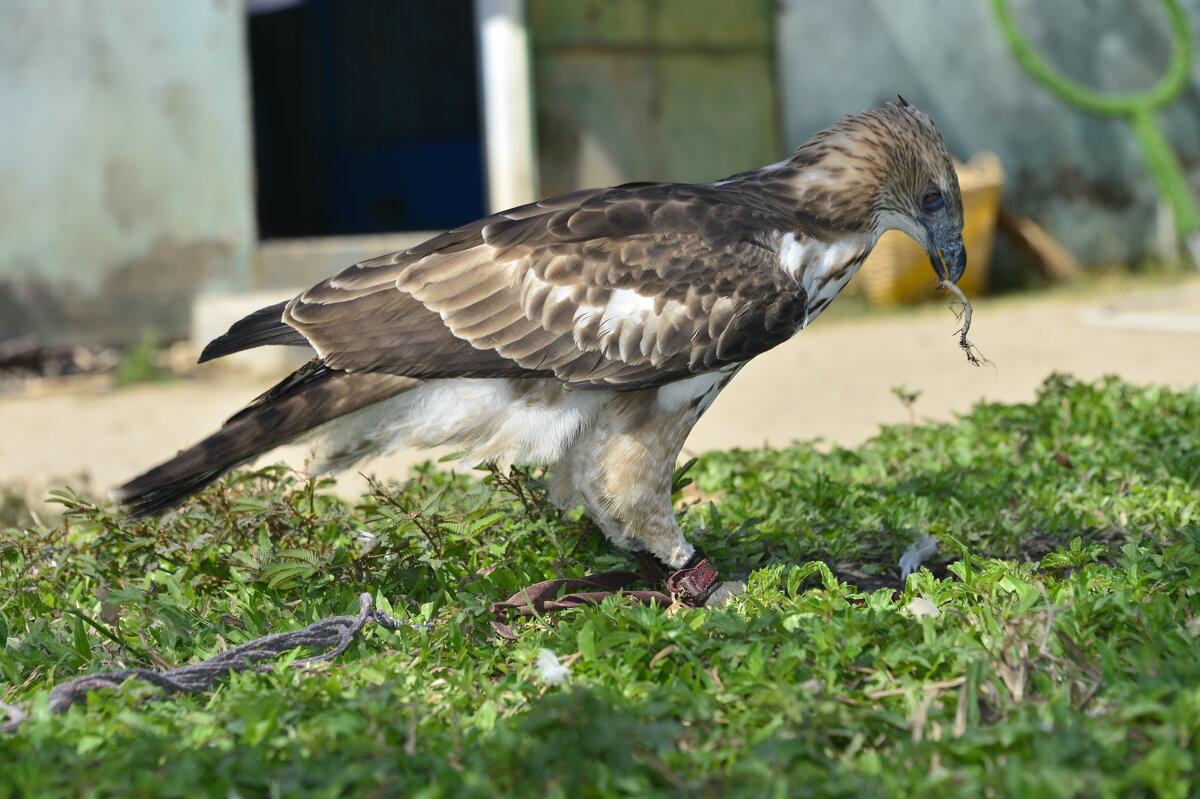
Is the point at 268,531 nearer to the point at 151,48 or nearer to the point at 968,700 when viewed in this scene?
the point at 968,700

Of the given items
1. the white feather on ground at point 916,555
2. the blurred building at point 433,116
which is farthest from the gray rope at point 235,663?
the blurred building at point 433,116

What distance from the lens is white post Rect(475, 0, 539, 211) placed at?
33.4 feet

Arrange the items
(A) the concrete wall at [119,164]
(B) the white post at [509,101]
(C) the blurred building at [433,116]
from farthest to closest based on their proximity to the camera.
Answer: (B) the white post at [509,101]
(C) the blurred building at [433,116]
(A) the concrete wall at [119,164]

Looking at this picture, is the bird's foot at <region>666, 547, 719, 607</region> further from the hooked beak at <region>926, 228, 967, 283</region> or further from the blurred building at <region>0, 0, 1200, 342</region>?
the blurred building at <region>0, 0, 1200, 342</region>

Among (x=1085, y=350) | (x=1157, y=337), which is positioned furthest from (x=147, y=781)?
(x=1157, y=337)

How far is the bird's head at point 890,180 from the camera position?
3514 mm

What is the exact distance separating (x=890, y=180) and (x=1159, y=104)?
31.8 ft

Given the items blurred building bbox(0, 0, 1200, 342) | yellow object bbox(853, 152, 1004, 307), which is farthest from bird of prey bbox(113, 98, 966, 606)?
yellow object bbox(853, 152, 1004, 307)

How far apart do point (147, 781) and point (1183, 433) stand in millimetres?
3709

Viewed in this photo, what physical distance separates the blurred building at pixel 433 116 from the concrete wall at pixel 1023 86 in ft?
0.07

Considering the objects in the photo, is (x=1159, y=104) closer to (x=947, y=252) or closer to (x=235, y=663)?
(x=947, y=252)

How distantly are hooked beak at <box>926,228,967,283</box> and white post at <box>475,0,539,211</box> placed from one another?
6.80 m

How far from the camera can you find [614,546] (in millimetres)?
3791

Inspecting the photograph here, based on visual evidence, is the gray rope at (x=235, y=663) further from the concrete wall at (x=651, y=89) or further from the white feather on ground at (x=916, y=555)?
the concrete wall at (x=651, y=89)
